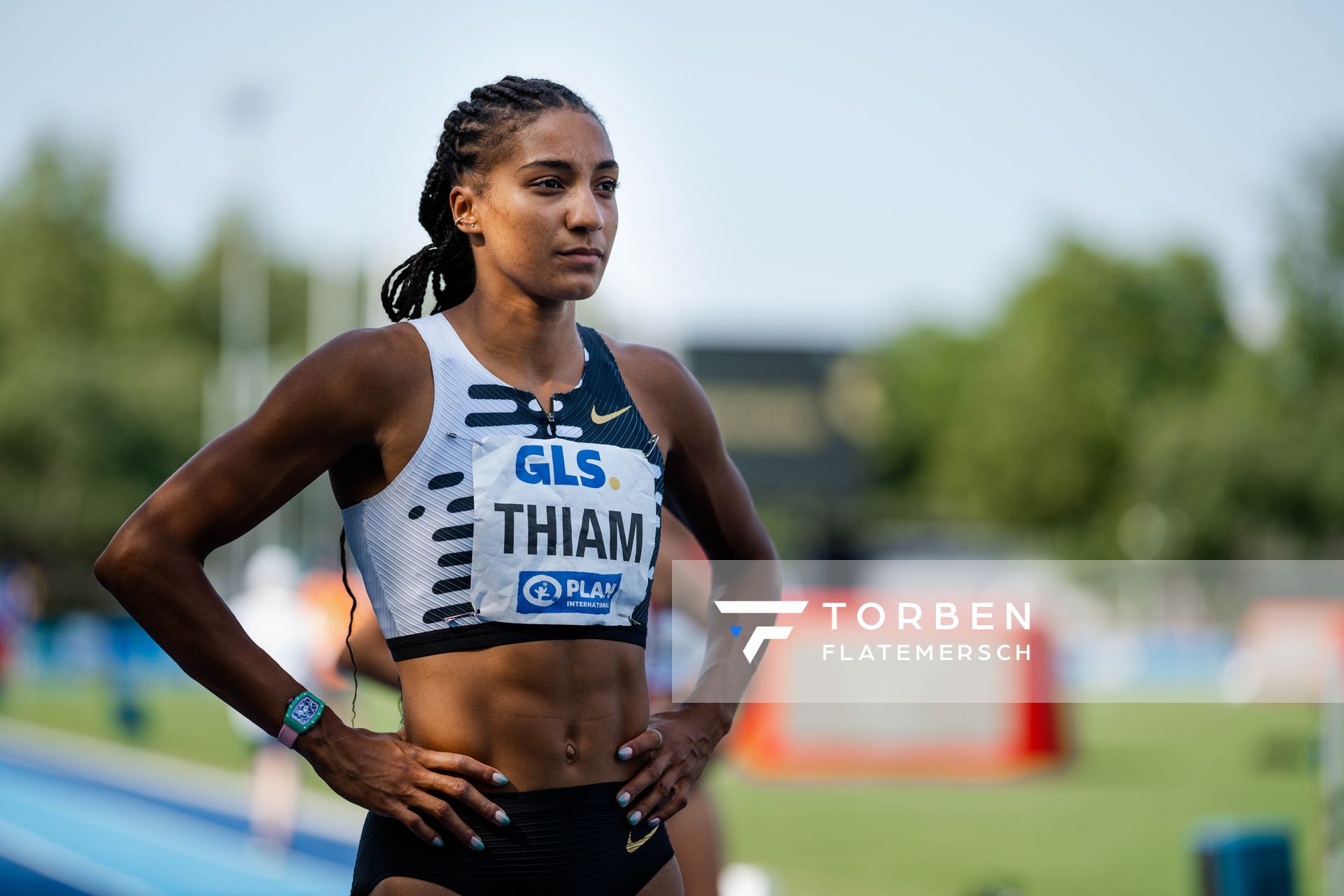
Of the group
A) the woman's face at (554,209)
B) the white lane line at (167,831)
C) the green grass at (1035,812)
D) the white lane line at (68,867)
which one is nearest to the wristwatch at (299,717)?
the woman's face at (554,209)

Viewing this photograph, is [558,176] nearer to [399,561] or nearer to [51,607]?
[399,561]

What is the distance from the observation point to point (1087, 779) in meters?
14.6

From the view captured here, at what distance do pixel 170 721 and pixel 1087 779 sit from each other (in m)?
11.9

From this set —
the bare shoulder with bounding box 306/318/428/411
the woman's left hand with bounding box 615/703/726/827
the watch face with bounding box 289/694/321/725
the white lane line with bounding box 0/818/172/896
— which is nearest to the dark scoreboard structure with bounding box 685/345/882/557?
the white lane line with bounding box 0/818/172/896

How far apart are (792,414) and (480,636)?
30483mm

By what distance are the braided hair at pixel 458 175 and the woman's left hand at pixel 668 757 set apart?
15.3 inches

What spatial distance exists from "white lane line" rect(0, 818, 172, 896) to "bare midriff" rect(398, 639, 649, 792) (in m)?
7.19

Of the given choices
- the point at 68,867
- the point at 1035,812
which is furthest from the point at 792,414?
the point at 68,867

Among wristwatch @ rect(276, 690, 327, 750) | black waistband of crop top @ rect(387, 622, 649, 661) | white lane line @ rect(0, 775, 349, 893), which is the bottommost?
wristwatch @ rect(276, 690, 327, 750)

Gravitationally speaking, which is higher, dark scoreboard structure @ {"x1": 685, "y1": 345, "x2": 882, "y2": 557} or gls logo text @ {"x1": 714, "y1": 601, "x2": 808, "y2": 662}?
dark scoreboard structure @ {"x1": 685, "y1": 345, "x2": 882, "y2": 557}

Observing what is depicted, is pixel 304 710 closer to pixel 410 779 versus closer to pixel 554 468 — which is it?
pixel 410 779

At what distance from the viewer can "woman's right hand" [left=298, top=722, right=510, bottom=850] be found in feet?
7.38

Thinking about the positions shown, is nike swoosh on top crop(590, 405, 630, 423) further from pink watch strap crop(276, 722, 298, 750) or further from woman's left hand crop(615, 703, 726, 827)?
pink watch strap crop(276, 722, 298, 750)

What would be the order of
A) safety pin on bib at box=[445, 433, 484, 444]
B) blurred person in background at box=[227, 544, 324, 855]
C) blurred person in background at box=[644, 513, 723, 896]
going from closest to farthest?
safety pin on bib at box=[445, 433, 484, 444] → blurred person in background at box=[644, 513, 723, 896] → blurred person in background at box=[227, 544, 324, 855]
